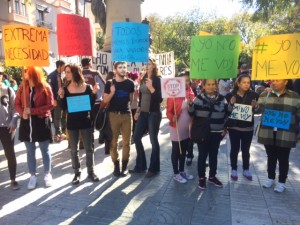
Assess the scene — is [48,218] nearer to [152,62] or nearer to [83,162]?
[83,162]

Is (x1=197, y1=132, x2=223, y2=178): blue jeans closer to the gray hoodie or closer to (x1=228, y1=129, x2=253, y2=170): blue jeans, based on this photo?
(x1=228, y1=129, x2=253, y2=170): blue jeans

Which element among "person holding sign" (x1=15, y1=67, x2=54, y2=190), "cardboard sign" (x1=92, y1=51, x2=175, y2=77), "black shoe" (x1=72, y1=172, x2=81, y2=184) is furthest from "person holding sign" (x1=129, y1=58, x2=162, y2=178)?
"cardboard sign" (x1=92, y1=51, x2=175, y2=77)

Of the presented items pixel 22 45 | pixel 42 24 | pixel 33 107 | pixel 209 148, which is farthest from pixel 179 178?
pixel 42 24

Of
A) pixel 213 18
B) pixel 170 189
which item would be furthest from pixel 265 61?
pixel 213 18

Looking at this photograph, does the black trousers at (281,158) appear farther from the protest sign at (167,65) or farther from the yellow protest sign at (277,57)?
the protest sign at (167,65)

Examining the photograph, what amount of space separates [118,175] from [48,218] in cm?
154

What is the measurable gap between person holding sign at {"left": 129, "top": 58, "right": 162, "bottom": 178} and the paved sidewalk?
0.27 metres

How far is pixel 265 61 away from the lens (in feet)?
13.5

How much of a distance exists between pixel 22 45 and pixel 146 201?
2724mm

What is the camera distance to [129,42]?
5.69m

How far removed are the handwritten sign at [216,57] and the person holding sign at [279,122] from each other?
2.00ft

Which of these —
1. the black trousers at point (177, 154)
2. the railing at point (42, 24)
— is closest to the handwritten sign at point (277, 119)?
the black trousers at point (177, 154)

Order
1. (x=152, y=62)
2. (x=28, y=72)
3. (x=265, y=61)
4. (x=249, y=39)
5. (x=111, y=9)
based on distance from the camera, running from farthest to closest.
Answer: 1. (x=249, y=39)
2. (x=111, y=9)
3. (x=152, y=62)
4. (x=28, y=72)
5. (x=265, y=61)

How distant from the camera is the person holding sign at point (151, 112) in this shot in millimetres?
4785
